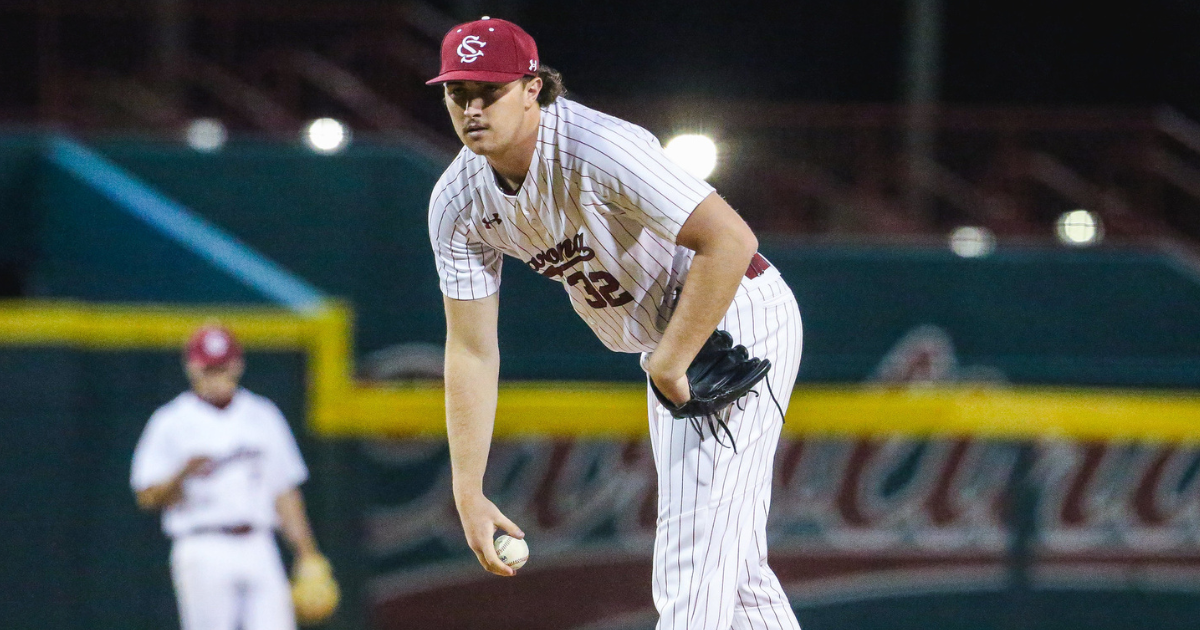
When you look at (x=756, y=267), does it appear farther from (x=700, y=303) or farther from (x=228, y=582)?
(x=228, y=582)

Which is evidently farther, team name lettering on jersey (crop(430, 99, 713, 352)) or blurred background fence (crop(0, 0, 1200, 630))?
blurred background fence (crop(0, 0, 1200, 630))

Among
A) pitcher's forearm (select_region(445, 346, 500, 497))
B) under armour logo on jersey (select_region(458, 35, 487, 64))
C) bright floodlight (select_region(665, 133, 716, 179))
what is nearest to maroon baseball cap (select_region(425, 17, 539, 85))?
under armour logo on jersey (select_region(458, 35, 487, 64))

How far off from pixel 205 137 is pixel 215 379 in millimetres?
3514

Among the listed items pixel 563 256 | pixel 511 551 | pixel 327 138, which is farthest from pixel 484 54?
pixel 327 138

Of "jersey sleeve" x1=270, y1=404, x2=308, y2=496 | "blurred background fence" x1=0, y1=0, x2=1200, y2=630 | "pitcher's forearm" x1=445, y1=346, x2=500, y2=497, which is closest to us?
"pitcher's forearm" x1=445, y1=346, x2=500, y2=497

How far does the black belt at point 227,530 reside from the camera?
5746 mm

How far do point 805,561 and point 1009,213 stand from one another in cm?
507

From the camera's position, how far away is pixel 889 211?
34.8 feet

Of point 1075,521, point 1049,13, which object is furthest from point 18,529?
point 1049,13

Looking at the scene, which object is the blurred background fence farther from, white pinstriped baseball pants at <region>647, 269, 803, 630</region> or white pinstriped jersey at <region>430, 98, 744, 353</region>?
white pinstriped jersey at <region>430, 98, 744, 353</region>

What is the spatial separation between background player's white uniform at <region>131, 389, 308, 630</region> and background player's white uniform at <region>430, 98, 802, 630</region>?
9.86 ft

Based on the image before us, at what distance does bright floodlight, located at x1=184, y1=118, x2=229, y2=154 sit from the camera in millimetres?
8734

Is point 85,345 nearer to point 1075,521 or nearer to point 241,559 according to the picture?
point 241,559

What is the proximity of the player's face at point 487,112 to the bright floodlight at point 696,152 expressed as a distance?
6.83 meters
